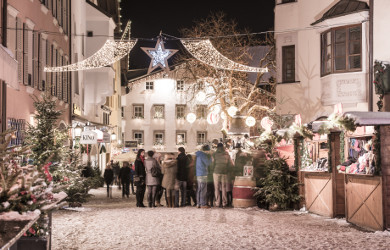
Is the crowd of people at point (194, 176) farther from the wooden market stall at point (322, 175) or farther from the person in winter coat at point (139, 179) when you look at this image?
the wooden market stall at point (322, 175)

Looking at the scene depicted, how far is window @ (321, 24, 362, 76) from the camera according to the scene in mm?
23922

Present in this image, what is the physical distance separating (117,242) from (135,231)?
1.74 meters

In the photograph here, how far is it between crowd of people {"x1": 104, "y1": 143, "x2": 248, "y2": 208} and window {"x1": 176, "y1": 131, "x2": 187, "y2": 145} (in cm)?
4664

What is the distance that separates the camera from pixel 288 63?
29969 millimetres

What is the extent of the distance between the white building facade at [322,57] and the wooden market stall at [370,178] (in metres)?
7.39

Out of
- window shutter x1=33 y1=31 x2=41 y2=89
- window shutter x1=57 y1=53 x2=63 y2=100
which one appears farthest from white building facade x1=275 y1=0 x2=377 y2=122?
window shutter x1=57 y1=53 x2=63 y2=100

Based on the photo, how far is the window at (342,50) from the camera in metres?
23.9

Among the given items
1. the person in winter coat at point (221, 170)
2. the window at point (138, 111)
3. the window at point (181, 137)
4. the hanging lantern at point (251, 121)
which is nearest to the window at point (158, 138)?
the window at point (181, 137)

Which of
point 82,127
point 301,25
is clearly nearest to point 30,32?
point 82,127

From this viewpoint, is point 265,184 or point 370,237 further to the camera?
point 265,184

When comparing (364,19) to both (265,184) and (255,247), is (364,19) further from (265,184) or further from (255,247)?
(255,247)

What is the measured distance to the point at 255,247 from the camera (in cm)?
1109

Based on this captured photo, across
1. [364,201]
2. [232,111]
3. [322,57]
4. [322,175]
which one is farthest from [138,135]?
[364,201]

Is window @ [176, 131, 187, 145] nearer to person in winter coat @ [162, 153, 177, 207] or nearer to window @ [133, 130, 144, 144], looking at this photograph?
window @ [133, 130, 144, 144]
